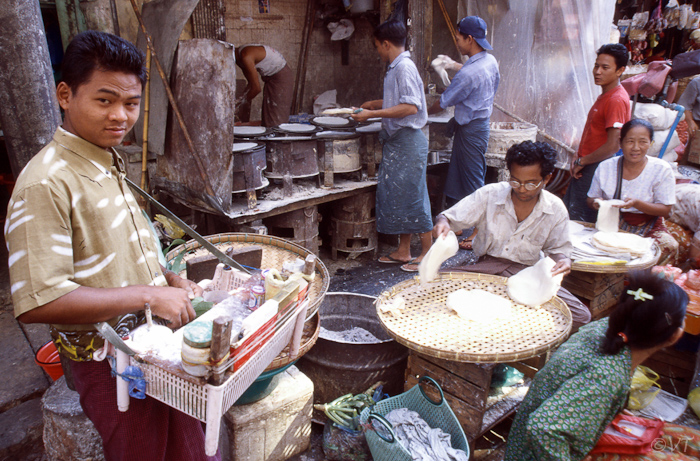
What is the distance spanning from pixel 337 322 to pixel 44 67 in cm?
249

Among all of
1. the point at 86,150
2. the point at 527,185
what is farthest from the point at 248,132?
the point at 86,150

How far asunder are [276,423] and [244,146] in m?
2.47

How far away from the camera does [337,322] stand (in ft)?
11.8

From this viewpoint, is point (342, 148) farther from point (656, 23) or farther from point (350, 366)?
point (656, 23)

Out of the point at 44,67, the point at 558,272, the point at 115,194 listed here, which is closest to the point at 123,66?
the point at 115,194

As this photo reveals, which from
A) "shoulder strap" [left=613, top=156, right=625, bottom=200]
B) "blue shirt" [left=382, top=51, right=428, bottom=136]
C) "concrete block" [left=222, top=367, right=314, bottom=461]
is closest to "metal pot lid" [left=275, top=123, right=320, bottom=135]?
"blue shirt" [left=382, top=51, right=428, bottom=136]

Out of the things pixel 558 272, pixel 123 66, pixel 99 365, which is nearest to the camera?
pixel 123 66

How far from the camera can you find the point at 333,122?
16.8 ft

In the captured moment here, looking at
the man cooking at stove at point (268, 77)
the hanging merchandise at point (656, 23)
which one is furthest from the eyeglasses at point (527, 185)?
the hanging merchandise at point (656, 23)

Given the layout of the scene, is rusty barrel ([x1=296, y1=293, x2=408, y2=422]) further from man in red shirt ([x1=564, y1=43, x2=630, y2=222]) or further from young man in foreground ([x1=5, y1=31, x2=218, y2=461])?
man in red shirt ([x1=564, y1=43, x2=630, y2=222])

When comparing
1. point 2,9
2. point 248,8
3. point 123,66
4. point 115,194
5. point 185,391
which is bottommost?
point 185,391

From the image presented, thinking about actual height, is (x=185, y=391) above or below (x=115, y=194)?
below

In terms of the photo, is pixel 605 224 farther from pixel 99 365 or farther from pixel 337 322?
pixel 99 365

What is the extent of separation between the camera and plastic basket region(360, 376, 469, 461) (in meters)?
2.29
